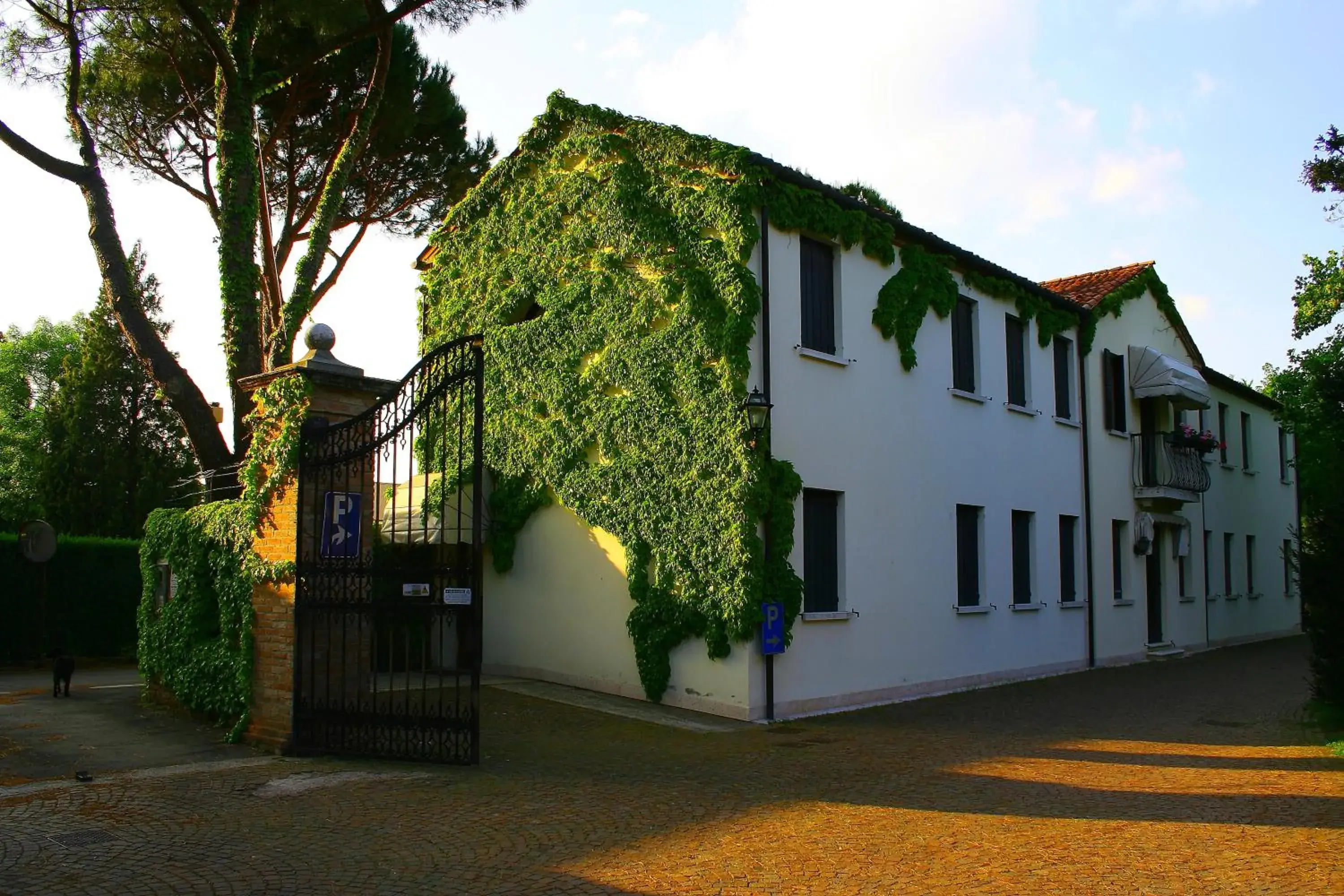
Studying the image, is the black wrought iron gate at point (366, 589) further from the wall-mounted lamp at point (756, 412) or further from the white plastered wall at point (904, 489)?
the white plastered wall at point (904, 489)

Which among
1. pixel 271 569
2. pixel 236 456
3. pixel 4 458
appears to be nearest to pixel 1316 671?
pixel 271 569

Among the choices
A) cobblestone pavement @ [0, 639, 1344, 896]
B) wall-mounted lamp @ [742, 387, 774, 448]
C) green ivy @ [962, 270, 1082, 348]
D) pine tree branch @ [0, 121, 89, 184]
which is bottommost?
cobblestone pavement @ [0, 639, 1344, 896]

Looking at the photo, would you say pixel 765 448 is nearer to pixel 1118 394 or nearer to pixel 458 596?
pixel 458 596

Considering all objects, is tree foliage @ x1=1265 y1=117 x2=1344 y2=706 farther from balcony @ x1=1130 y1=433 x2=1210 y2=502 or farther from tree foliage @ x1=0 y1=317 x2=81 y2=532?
tree foliage @ x1=0 y1=317 x2=81 y2=532

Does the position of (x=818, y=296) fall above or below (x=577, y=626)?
above

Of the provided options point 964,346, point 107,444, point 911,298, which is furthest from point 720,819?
point 107,444

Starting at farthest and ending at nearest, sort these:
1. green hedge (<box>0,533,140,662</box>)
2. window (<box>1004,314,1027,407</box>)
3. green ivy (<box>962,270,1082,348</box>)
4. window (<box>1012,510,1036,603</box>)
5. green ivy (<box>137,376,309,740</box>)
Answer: green hedge (<box>0,533,140,662</box>), window (<box>1004,314,1027,407</box>), window (<box>1012,510,1036,603</box>), green ivy (<box>962,270,1082,348</box>), green ivy (<box>137,376,309,740</box>)

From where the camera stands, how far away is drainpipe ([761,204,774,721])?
39.8ft

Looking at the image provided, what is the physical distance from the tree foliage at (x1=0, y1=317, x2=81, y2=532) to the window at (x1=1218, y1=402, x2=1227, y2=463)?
136 ft

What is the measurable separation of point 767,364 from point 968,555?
5.75m

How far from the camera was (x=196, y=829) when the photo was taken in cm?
686

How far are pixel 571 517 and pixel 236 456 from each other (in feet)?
13.8

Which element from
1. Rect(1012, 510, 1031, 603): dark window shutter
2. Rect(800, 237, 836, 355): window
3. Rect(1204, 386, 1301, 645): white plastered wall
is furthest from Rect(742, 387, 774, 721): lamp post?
Rect(1204, 386, 1301, 645): white plastered wall

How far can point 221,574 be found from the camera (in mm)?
10062
